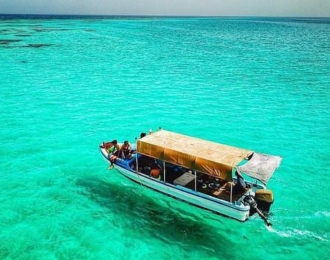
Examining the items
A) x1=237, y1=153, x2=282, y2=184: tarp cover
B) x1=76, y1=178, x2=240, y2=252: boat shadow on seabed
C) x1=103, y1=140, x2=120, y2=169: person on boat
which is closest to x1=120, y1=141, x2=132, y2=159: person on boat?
x1=103, y1=140, x2=120, y2=169: person on boat

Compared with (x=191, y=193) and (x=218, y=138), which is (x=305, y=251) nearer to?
(x=191, y=193)

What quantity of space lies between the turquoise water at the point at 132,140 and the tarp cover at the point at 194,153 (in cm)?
276

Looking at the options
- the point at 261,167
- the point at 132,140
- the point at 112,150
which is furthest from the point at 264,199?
the point at 132,140

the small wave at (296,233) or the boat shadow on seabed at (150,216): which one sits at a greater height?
the boat shadow on seabed at (150,216)

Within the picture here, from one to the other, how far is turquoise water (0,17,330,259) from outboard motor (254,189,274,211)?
1.50m

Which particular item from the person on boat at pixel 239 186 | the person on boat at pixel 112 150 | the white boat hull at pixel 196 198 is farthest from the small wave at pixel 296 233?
the person on boat at pixel 112 150

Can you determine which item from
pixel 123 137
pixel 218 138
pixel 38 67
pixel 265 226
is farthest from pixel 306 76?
pixel 38 67

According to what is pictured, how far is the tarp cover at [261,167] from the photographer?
13867 millimetres

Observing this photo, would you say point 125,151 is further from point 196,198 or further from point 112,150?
point 196,198

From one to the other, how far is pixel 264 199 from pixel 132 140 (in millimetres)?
12613

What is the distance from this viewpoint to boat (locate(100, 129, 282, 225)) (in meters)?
14.2

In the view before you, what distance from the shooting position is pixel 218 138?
2502cm

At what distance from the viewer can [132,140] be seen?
80.8 feet

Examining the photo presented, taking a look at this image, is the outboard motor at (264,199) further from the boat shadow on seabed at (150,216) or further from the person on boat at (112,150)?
the person on boat at (112,150)
